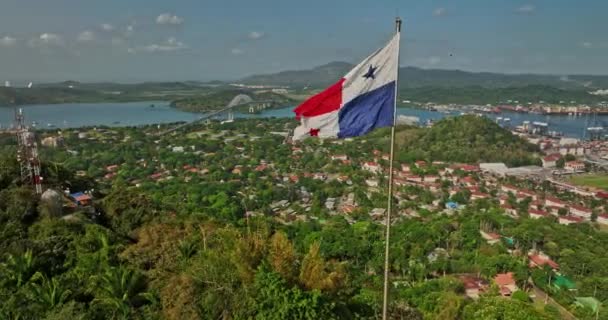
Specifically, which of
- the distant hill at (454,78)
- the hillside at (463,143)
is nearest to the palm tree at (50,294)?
the hillside at (463,143)

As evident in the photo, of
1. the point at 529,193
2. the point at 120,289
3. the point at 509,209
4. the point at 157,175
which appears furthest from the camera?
the point at 157,175

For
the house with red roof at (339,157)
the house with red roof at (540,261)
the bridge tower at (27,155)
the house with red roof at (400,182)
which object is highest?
the bridge tower at (27,155)

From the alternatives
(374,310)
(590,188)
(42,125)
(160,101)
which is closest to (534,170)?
(590,188)

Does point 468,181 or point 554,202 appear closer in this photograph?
point 554,202

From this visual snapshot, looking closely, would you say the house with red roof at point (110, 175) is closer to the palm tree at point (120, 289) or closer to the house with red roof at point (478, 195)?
the house with red roof at point (478, 195)

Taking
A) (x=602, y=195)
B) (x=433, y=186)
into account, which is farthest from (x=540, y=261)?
(x=602, y=195)

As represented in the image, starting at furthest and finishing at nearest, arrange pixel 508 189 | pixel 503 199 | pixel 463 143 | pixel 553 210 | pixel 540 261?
pixel 463 143 → pixel 508 189 → pixel 503 199 → pixel 553 210 → pixel 540 261

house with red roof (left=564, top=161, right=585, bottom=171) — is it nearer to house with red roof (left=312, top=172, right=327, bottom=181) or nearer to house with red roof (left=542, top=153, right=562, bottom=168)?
house with red roof (left=542, top=153, right=562, bottom=168)

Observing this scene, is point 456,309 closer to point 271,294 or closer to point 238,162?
point 271,294

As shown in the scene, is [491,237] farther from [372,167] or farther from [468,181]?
[372,167]
